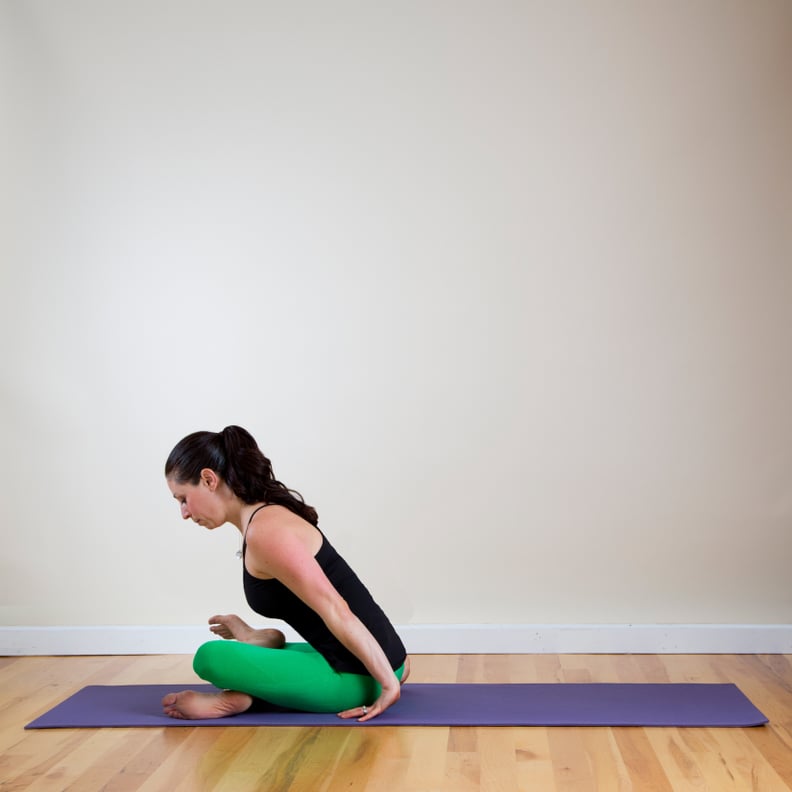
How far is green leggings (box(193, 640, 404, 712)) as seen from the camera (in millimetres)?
3018

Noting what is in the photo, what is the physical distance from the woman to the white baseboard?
0.86 m

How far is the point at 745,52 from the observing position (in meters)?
3.85

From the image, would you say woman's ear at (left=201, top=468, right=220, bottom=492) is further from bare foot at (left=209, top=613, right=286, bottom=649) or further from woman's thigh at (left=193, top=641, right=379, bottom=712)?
bare foot at (left=209, top=613, right=286, bottom=649)

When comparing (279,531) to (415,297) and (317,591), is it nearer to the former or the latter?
(317,591)

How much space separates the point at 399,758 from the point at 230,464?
95cm

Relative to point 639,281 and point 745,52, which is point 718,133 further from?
point 639,281

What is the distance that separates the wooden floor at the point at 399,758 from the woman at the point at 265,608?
0.13 m

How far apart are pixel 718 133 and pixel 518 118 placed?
726 mm

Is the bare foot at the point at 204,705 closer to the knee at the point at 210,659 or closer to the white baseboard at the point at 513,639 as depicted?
the knee at the point at 210,659

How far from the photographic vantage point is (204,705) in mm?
3018

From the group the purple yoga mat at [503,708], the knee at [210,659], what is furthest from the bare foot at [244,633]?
the knee at [210,659]

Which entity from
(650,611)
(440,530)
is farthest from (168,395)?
(650,611)

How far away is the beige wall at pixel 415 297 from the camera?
12.7 ft

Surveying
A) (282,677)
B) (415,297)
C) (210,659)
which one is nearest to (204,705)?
(210,659)
